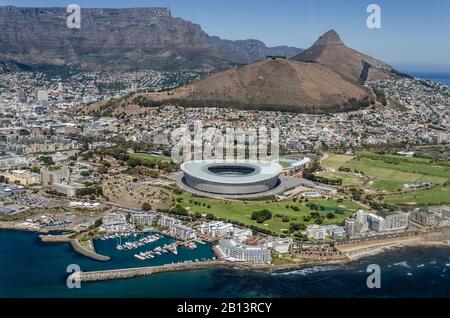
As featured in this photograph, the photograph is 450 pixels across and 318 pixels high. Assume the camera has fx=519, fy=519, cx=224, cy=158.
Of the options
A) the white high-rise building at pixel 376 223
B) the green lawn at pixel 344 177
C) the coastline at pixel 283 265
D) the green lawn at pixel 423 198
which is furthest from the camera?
the green lawn at pixel 344 177

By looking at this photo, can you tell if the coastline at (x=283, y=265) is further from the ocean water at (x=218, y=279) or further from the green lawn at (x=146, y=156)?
the green lawn at (x=146, y=156)

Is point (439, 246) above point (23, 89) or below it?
below

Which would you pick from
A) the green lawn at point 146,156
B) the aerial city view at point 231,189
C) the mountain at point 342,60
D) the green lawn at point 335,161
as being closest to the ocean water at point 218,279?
the aerial city view at point 231,189

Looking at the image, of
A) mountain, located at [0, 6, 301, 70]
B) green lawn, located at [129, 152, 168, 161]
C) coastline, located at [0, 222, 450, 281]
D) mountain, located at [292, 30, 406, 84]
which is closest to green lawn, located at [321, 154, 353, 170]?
green lawn, located at [129, 152, 168, 161]

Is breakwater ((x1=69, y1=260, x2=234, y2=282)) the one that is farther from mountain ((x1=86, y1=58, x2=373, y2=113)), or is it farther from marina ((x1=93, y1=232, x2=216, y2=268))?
mountain ((x1=86, y1=58, x2=373, y2=113))

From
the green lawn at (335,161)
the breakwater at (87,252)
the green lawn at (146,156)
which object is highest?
the green lawn at (146,156)

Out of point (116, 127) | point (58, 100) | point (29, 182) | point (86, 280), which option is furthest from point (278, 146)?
point (58, 100)

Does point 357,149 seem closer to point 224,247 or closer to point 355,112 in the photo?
point 355,112
